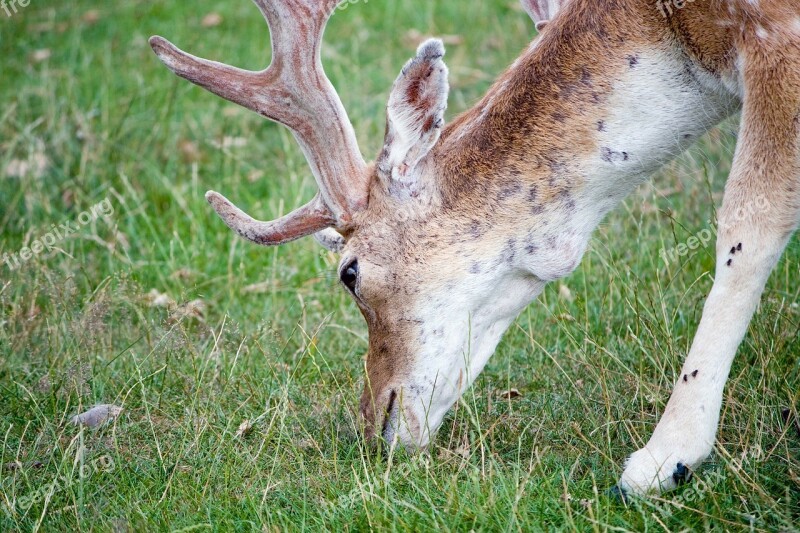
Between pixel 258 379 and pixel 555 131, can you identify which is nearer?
pixel 555 131

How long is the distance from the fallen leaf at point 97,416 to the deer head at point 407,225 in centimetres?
106

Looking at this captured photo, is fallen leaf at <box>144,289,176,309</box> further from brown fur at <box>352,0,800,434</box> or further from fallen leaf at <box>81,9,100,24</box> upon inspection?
fallen leaf at <box>81,9,100,24</box>

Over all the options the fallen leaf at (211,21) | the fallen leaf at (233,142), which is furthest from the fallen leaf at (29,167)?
the fallen leaf at (211,21)

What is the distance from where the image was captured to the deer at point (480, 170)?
3461mm

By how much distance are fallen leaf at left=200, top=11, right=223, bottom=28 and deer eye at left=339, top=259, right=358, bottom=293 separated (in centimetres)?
610

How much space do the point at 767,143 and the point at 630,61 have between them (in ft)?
1.88

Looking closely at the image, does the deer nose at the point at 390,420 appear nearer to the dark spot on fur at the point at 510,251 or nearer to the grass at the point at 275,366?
the grass at the point at 275,366

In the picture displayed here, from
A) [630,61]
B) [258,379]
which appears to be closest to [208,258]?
[258,379]

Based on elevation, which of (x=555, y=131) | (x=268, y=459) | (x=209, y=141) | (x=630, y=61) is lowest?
(x=268, y=459)

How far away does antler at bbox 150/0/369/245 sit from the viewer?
148 inches

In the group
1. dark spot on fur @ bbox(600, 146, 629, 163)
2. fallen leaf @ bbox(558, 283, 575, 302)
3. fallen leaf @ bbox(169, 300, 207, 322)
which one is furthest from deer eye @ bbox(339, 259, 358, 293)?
fallen leaf @ bbox(558, 283, 575, 302)

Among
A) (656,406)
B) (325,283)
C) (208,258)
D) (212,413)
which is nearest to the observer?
(656,406)

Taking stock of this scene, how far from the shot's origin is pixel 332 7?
12.5ft

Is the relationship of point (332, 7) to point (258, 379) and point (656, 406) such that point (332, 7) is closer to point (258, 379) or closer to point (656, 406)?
point (258, 379)
